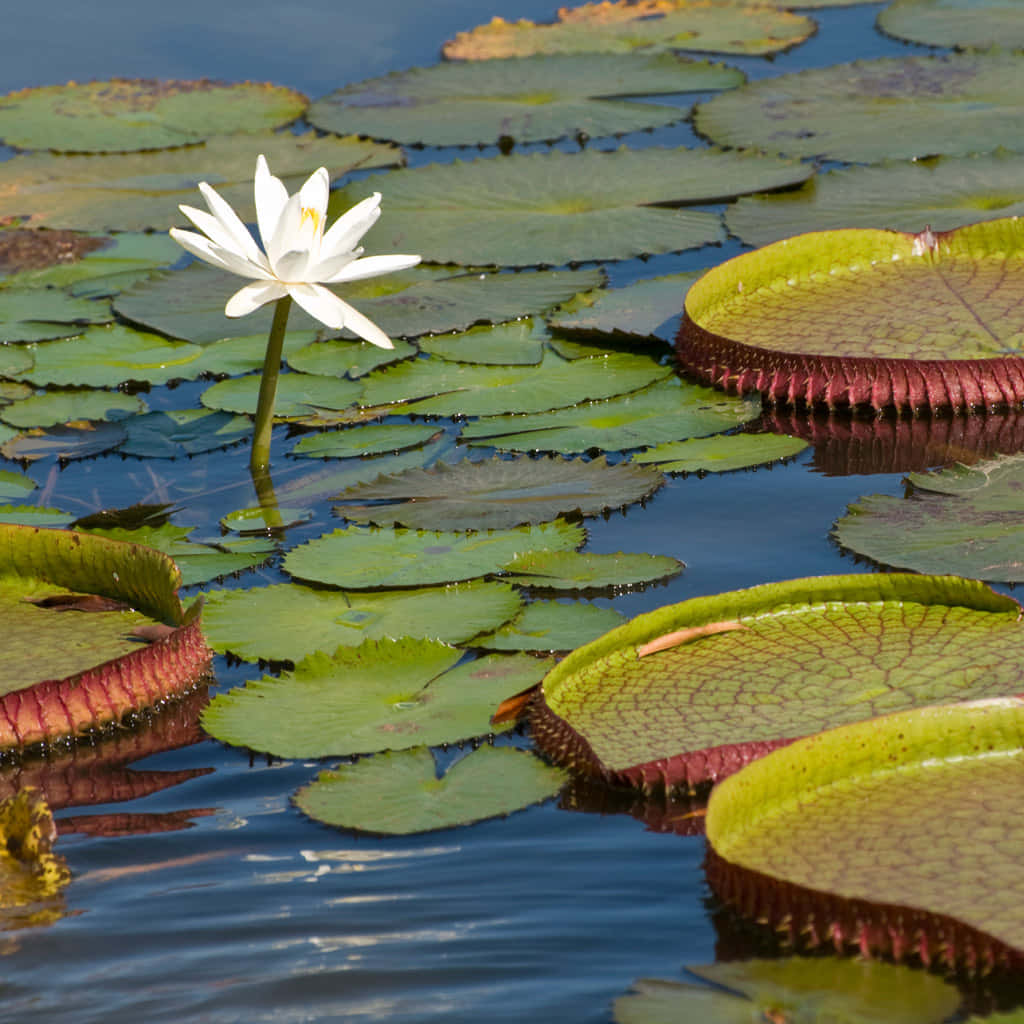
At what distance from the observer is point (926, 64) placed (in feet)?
19.9

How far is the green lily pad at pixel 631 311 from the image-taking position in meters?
3.99

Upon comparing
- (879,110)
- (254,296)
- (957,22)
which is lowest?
(254,296)

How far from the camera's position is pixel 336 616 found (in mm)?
2715

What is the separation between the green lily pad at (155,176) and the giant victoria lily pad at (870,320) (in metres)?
1.96

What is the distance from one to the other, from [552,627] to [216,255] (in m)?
1.09

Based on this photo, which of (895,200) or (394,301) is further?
(895,200)

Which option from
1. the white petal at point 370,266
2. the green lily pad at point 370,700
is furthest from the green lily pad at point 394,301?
the green lily pad at point 370,700

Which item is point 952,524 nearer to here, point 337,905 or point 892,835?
point 892,835

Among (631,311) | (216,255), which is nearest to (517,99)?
(631,311)

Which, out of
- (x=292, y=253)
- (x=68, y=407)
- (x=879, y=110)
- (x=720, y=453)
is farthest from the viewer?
(x=879, y=110)

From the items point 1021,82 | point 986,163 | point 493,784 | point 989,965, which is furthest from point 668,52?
point 989,965

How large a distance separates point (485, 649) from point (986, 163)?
10.5ft

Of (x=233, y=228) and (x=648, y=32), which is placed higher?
(x=648, y=32)

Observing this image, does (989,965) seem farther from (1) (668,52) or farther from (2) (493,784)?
(1) (668,52)
